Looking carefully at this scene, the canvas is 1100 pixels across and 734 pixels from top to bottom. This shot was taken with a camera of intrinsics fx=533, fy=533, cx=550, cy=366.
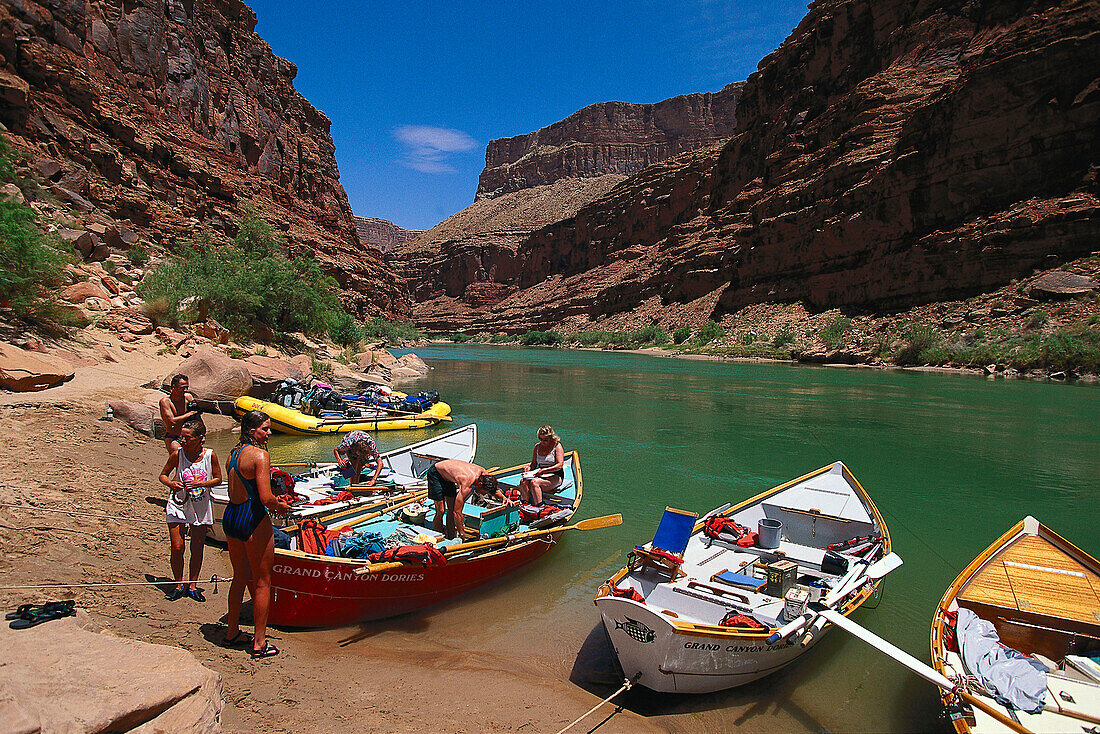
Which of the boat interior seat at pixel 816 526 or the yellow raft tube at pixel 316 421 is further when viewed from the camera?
the yellow raft tube at pixel 316 421

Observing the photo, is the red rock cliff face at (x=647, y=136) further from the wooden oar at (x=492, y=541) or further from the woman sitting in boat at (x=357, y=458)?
the wooden oar at (x=492, y=541)

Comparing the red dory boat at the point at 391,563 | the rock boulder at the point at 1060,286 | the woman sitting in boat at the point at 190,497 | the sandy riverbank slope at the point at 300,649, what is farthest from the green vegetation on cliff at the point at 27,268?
the rock boulder at the point at 1060,286

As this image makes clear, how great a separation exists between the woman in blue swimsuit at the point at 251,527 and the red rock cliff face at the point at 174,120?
109 ft

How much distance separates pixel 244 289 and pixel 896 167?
57.0m

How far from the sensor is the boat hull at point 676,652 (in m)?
4.66

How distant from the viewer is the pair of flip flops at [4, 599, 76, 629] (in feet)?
12.0

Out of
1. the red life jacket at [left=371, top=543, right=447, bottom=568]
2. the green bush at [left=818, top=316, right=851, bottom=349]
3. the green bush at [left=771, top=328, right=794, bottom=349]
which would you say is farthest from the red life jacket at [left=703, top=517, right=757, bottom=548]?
the green bush at [left=771, top=328, right=794, bottom=349]

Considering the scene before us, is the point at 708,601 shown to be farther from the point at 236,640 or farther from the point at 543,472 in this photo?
the point at 236,640

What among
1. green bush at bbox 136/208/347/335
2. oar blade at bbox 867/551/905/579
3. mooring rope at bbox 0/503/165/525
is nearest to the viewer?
oar blade at bbox 867/551/905/579

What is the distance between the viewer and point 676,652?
4691 mm

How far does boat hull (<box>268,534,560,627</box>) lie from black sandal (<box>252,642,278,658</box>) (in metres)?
0.63

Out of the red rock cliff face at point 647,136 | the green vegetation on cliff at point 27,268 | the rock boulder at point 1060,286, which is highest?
the red rock cliff face at point 647,136

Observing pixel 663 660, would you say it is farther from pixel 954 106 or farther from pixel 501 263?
pixel 501 263

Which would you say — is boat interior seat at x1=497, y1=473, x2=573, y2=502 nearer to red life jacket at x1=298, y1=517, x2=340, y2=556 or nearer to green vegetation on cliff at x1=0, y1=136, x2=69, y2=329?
red life jacket at x1=298, y1=517, x2=340, y2=556
